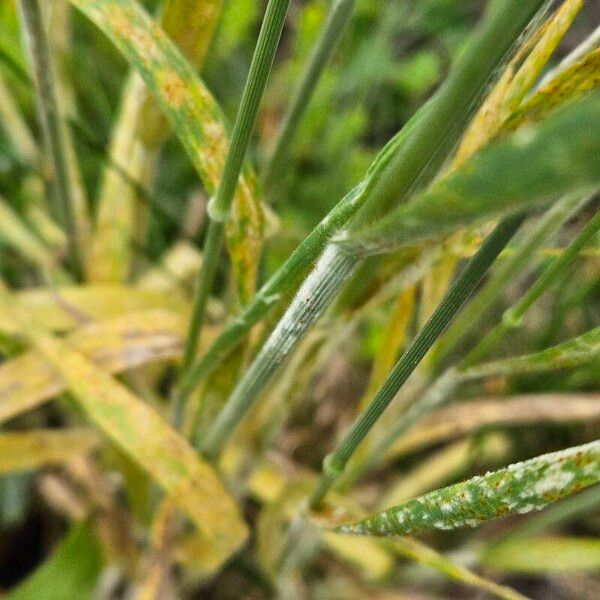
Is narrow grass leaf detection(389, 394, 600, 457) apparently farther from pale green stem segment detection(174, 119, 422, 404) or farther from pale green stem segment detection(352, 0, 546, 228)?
pale green stem segment detection(352, 0, 546, 228)

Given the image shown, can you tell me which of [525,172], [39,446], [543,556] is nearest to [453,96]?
[525,172]

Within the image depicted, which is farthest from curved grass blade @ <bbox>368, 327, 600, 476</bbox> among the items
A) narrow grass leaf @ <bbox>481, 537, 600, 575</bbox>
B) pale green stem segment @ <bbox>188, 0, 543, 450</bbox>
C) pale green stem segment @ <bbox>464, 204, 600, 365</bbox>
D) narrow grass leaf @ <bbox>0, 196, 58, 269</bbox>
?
narrow grass leaf @ <bbox>0, 196, 58, 269</bbox>

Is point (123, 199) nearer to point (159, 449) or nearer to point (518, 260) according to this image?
point (159, 449)

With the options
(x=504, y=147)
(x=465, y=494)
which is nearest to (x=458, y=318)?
(x=465, y=494)

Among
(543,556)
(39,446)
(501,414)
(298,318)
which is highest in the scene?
(298,318)

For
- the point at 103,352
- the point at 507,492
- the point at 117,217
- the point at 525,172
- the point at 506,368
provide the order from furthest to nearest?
1. the point at 117,217
2. the point at 103,352
3. the point at 506,368
4. the point at 507,492
5. the point at 525,172

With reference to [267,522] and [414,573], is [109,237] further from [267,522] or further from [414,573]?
[414,573]

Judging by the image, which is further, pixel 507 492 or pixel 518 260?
pixel 518 260
